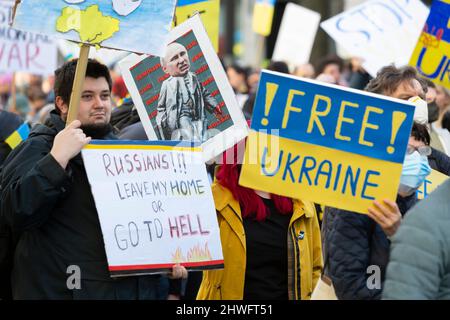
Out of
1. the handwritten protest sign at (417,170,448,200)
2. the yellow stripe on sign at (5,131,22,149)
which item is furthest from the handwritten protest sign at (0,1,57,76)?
the handwritten protest sign at (417,170,448,200)

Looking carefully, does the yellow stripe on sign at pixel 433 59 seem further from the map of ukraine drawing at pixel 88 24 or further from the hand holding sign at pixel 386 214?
the hand holding sign at pixel 386 214

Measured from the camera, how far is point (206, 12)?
6.99 m

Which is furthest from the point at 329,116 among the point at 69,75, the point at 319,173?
the point at 69,75

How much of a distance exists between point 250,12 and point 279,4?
15935 mm

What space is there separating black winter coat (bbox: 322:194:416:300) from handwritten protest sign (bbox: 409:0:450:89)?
256 centimetres

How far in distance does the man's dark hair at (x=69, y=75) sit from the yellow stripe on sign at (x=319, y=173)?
1.27 m

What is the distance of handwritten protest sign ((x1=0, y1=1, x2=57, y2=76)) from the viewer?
9.28 metres

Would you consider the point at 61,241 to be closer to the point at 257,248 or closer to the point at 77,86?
the point at 77,86

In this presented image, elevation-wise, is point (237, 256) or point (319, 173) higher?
point (319, 173)

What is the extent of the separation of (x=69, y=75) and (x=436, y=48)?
9.51ft

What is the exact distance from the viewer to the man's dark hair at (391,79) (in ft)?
17.9

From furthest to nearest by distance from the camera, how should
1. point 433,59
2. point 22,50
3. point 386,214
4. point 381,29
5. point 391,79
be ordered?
point 22,50 → point 381,29 → point 433,59 → point 391,79 → point 386,214

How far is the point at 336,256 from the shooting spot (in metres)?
4.54

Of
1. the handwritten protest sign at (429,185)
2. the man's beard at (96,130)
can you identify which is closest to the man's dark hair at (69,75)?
the man's beard at (96,130)
